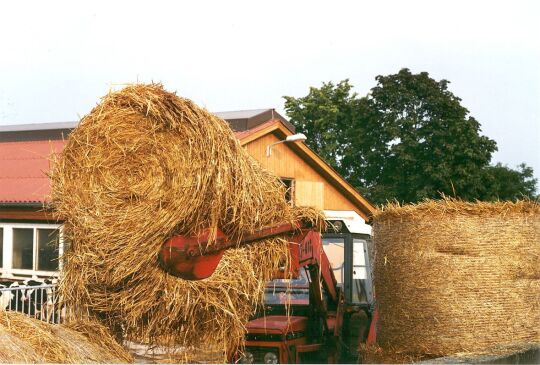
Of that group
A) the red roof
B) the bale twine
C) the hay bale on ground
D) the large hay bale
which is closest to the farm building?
the red roof

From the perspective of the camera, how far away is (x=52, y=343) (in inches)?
187

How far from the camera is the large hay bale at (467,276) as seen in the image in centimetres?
629

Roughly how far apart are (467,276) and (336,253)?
1.86 metres

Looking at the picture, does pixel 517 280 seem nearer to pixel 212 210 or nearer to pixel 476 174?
pixel 212 210

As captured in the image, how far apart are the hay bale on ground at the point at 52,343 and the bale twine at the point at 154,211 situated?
7.6 inches

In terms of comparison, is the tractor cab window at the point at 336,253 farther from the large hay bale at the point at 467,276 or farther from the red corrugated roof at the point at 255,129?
the red corrugated roof at the point at 255,129

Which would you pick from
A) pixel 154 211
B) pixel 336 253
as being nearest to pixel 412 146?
pixel 336 253

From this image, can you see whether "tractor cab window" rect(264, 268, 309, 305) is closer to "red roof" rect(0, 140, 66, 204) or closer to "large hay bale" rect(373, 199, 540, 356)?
"large hay bale" rect(373, 199, 540, 356)

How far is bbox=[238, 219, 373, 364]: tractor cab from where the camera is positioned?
7.02m

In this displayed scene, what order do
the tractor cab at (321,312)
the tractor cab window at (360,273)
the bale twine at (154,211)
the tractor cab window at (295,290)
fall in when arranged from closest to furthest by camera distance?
1. the bale twine at (154,211)
2. the tractor cab at (321,312)
3. the tractor cab window at (295,290)
4. the tractor cab window at (360,273)

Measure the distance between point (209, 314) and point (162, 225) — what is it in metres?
0.84

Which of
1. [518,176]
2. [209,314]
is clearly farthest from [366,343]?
[518,176]

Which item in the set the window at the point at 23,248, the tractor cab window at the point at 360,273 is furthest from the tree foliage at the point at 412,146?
the tractor cab window at the point at 360,273

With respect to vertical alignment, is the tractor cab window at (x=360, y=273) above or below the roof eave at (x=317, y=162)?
below
